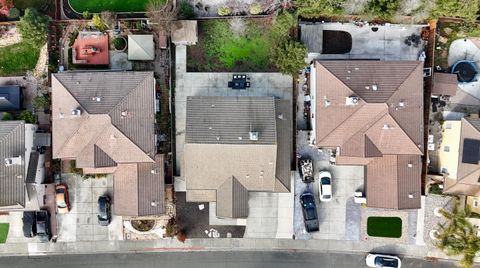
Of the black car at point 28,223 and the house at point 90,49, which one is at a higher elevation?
the house at point 90,49

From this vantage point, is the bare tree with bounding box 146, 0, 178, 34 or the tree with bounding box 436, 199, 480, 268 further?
the bare tree with bounding box 146, 0, 178, 34

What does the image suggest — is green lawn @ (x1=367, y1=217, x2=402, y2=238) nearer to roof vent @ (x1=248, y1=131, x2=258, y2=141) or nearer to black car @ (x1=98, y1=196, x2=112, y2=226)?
roof vent @ (x1=248, y1=131, x2=258, y2=141)

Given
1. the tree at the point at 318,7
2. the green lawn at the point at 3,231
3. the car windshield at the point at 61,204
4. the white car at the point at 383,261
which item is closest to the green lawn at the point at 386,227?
the white car at the point at 383,261

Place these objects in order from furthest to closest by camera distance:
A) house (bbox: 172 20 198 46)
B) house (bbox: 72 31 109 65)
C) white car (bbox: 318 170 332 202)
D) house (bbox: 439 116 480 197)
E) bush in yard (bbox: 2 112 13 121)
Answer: house (bbox: 72 31 109 65) → white car (bbox: 318 170 332 202) → house (bbox: 172 20 198 46) → bush in yard (bbox: 2 112 13 121) → house (bbox: 439 116 480 197)

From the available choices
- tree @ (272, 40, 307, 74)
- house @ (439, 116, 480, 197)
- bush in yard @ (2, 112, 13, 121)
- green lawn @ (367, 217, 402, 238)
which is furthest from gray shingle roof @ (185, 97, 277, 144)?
bush in yard @ (2, 112, 13, 121)

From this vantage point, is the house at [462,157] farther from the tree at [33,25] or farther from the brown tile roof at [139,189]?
the tree at [33,25]

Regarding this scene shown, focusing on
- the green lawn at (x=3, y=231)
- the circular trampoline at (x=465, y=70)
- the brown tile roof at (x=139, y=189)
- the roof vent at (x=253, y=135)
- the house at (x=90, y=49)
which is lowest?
the green lawn at (x=3, y=231)
